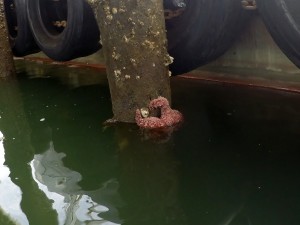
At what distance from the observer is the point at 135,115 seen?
9.53 feet

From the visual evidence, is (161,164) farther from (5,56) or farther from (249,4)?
(5,56)

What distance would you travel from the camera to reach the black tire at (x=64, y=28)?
3.63 metres

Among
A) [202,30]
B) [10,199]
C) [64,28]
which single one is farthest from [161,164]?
[64,28]

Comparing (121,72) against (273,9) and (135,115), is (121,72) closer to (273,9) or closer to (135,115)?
(135,115)

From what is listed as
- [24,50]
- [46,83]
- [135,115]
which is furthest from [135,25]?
[24,50]

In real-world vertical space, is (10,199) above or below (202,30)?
below

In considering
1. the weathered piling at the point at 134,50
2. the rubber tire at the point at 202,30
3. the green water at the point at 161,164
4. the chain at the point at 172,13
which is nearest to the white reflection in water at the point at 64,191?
the green water at the point at 161,164

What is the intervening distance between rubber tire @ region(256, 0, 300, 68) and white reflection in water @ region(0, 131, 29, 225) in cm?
158

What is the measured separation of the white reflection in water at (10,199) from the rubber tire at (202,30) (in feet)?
4.95

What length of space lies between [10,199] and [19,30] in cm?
328

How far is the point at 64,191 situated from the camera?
83.7 inches

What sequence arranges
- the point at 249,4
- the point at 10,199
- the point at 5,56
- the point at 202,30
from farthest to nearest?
the point at 5,56
the point at 202,30
the point at 249,4
the point at 10,199

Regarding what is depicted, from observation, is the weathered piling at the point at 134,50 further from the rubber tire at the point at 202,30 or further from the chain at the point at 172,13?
the chain at the point at 172,13

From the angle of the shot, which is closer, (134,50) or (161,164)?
(161,164)
